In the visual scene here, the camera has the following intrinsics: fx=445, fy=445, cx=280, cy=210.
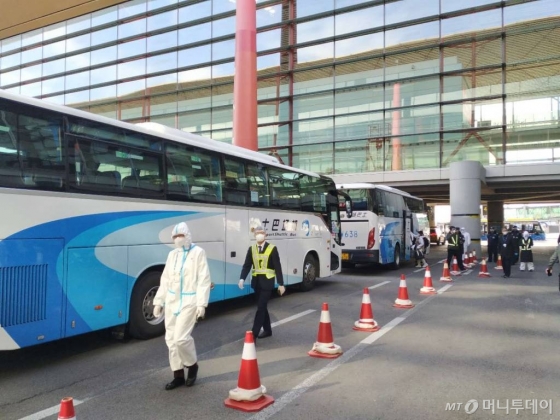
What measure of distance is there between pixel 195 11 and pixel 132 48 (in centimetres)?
642

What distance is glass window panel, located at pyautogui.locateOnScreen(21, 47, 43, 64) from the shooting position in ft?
135

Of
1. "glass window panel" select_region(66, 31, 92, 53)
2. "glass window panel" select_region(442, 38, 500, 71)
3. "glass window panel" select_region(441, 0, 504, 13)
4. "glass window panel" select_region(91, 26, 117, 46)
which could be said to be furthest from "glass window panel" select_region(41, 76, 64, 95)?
"glass window panel" select_region(442, 38, 500, 71)

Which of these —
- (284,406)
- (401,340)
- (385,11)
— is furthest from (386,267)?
(385,11)

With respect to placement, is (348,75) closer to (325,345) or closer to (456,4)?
(456,4)

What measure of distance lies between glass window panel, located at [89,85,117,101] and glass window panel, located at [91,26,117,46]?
13.1ft

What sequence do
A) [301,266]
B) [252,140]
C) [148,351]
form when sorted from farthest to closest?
[252,140], [301,266], [148,351]

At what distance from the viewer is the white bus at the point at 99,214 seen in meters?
5.39

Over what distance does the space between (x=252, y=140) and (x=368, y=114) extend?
1020 centimetres

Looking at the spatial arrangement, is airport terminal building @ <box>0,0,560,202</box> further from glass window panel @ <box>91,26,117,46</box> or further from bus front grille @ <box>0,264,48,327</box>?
bus front grille @ <box>0,264,48,327</box>

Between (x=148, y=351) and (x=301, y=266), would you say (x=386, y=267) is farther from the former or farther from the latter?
(x=148, y=351)

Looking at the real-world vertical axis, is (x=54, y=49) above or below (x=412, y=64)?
above

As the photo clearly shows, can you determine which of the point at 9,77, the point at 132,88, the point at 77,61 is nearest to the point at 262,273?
the point at 132,88

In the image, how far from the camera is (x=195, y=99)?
34.6 metres

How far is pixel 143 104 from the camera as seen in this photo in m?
36.4
